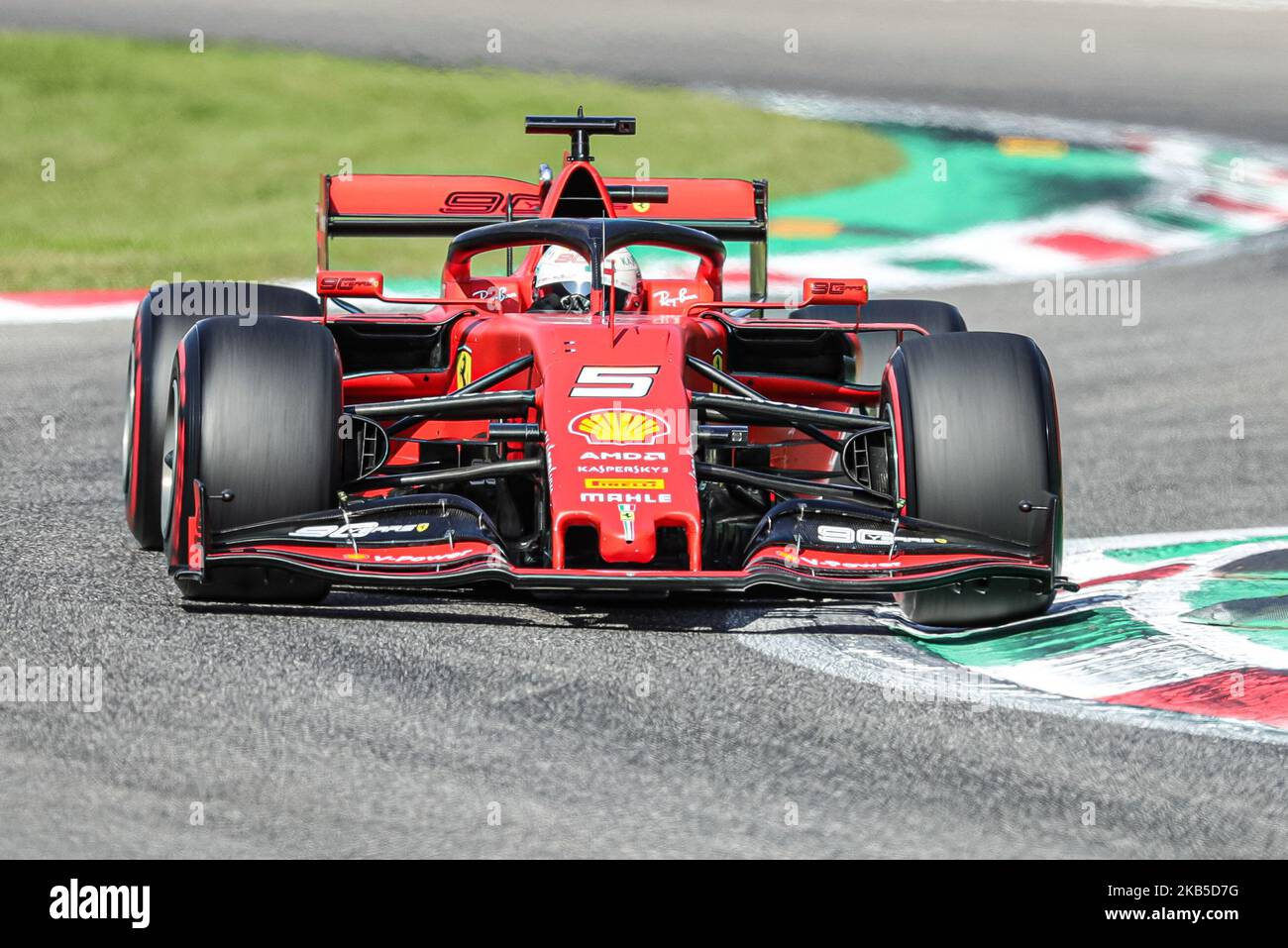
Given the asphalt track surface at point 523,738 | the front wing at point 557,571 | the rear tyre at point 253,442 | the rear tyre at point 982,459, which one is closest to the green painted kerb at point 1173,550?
the asphalt track surface at point 523,738

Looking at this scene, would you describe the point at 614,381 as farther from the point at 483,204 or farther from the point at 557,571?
the point at 483,204

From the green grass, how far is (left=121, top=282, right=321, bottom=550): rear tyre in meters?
7.63

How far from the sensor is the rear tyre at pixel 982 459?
6.14m

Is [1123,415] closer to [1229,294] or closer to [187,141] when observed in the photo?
[1229,294]

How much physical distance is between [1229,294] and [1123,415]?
414 cm

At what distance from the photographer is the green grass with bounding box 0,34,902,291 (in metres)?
16.6

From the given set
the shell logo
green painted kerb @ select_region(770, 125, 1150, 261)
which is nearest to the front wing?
the shell logo

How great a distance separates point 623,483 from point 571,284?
1938 mm

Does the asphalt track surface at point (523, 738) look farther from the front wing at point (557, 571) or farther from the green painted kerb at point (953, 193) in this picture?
the green painted kerb at point (953, 193)

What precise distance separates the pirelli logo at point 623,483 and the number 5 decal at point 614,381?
402 mm
